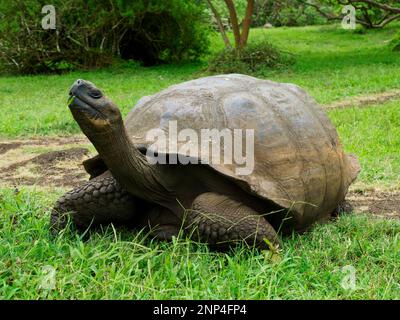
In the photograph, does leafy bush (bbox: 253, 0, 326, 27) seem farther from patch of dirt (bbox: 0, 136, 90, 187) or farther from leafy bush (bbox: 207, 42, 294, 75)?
patch of dirt (bbox: 0, 136, 90, 187)

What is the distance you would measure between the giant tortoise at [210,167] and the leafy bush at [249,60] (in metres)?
8.54

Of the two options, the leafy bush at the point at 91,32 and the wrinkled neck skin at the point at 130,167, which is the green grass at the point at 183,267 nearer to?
the wrinkled neck skin at the point at 130,167

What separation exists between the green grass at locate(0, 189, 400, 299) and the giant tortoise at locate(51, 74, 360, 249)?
12 cm

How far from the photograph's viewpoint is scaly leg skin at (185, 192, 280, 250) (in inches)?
111

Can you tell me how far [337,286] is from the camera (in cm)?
254

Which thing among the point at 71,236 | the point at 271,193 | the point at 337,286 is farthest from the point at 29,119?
the point at 337,286

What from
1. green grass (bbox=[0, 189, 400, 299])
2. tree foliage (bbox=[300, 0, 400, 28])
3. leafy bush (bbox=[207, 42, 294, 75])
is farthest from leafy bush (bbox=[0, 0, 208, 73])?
green grass (bbox=[0, 189, 400, 299])

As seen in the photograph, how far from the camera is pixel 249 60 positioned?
12.1m

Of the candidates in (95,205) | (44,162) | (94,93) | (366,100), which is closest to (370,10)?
(366,100)

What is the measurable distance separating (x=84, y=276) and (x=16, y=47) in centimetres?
1210

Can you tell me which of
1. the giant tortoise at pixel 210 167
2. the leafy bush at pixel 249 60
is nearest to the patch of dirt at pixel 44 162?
the giant tortoise at pixel 210 167

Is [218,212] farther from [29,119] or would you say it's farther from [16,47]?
[16,47]

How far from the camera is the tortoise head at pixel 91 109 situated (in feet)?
8.31

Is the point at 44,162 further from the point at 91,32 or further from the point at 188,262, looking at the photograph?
the point at 91,32
